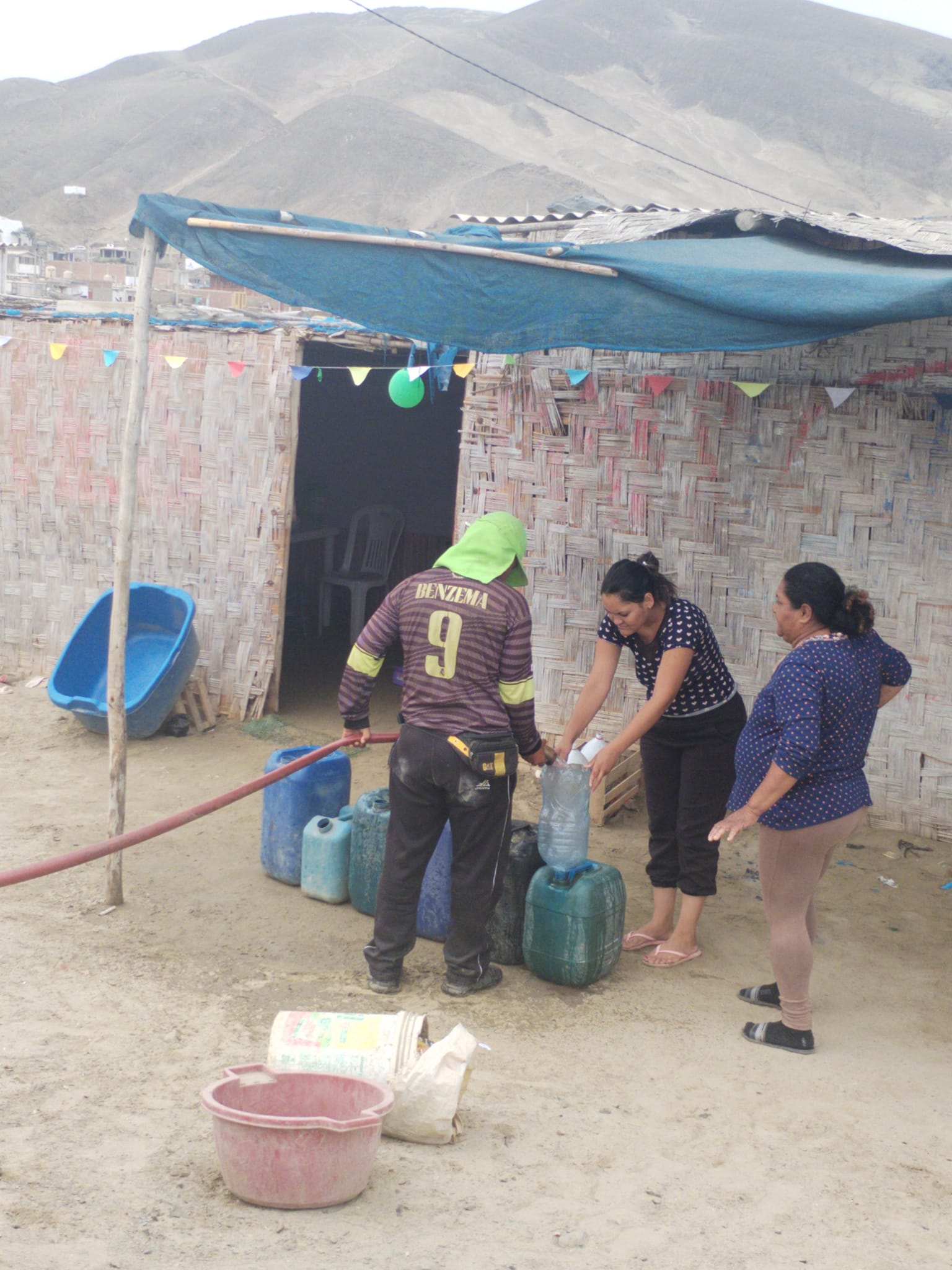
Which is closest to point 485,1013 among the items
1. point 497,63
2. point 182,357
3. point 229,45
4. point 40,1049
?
point 40,1049

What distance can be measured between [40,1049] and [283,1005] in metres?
0.81

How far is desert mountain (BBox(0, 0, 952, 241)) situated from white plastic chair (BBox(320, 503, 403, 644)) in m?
39.2

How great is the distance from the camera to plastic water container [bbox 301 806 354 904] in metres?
4.86

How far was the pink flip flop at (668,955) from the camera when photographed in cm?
448

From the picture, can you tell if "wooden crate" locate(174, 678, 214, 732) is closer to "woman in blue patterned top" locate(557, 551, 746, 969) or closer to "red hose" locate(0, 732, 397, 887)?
"red hose" locate(0, 732, 397, 887)

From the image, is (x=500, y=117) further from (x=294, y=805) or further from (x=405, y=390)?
(x=294, y=805)

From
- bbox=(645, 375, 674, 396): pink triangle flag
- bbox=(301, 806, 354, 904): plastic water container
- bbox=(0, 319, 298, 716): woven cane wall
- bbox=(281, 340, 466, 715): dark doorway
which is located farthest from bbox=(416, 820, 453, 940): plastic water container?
bbox=(281, 340, 466, 715): dark doorway

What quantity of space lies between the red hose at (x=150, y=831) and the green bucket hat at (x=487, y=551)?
2.28 ft

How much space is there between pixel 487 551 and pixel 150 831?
1.49m

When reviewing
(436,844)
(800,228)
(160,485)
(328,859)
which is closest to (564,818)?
(436,844)

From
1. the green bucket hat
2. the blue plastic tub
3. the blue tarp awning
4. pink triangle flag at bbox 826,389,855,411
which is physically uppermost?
the blue tarp awning

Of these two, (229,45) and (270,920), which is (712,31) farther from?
(270,920)

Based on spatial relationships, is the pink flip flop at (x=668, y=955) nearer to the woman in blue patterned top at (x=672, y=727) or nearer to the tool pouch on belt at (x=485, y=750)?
the woman in blue patterned top at (x=672, y=727)

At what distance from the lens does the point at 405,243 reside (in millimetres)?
4152
